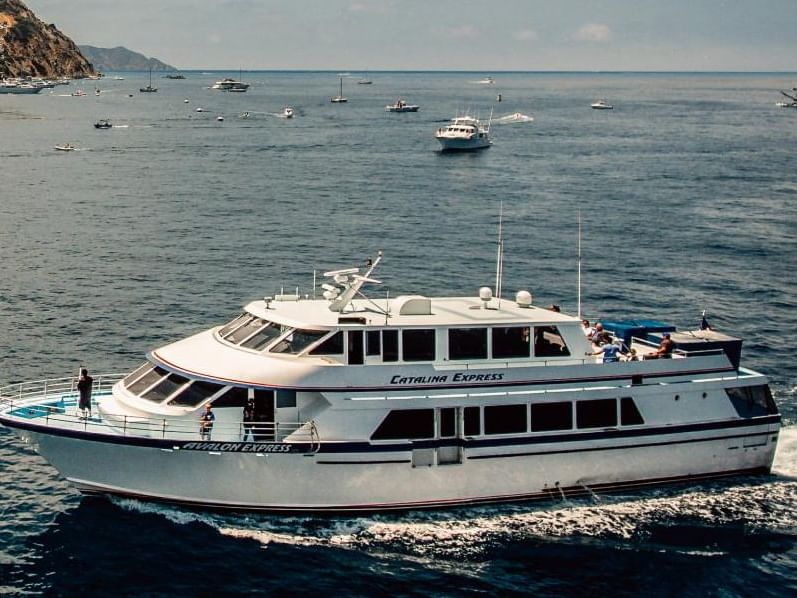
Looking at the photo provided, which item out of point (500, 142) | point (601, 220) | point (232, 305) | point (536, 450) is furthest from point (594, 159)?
point (536, 450)

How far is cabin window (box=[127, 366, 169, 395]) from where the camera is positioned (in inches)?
1056

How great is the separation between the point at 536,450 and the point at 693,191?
69.0m

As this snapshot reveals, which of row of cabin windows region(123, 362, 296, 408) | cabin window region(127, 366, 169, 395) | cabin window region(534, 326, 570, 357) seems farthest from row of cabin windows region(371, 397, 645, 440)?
cabin window region(127, 366, 169, 395)

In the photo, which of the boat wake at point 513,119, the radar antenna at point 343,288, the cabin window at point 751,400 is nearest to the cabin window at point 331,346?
the radar antenna at point 343,288

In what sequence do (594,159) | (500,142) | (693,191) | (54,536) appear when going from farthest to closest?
(500,142) → (594,159) → (693,191) → (54,536)

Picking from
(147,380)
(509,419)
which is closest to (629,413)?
(509,419)

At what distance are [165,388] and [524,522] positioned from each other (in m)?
10.6

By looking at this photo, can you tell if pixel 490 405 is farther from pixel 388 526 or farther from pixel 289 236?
pixel 289 236

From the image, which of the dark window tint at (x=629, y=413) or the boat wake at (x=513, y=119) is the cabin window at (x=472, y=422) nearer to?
the dark window tint at (x=629, y=413)

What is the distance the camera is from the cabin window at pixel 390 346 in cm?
2598

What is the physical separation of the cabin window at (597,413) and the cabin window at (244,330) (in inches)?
369

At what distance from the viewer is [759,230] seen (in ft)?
227

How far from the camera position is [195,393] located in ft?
84.7

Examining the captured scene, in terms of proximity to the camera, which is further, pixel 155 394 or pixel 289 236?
pixel 289 236
